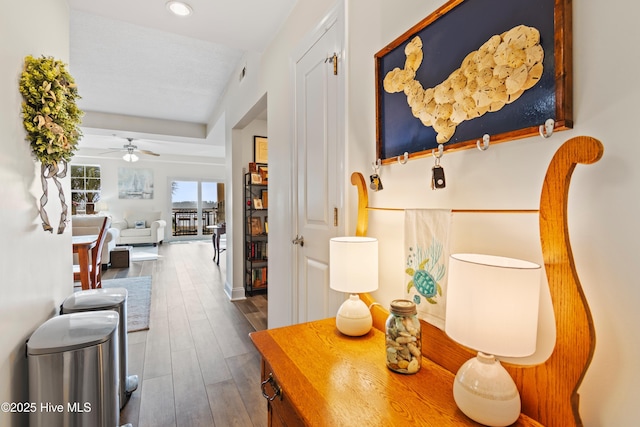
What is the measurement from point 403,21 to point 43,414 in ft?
7.30

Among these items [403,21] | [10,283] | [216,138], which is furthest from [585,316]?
[216,138]

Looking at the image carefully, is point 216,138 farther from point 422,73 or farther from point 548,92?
point 548,92

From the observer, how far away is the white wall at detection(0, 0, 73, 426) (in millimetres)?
1270

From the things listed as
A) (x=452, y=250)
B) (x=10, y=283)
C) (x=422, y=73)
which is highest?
(x=422, y=73)

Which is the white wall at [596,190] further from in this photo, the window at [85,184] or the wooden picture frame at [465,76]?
the window at [85,184]

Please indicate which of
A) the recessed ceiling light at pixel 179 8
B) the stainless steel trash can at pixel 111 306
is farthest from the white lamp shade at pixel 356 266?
the recessed ceiling light at pixel 179 8

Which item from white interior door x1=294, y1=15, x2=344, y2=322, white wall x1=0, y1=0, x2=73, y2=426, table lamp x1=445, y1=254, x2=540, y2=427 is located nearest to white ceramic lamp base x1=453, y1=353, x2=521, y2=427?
table lamp x1=445, y1=254, x2=540, y2=427

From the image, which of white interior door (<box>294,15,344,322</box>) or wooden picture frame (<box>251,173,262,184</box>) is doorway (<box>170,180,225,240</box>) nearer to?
wooden picture frame (<box>251,173,262,184</box>)

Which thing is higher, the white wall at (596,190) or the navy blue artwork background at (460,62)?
the navy blue artwork background at (460,62)

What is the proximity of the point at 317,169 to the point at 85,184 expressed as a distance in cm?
960

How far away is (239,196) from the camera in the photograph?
416 cm

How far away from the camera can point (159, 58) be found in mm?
3564

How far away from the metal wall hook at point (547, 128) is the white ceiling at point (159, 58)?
2.00 m

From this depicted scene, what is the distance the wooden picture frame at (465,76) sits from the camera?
69 cm
